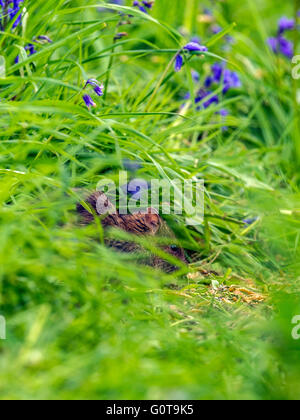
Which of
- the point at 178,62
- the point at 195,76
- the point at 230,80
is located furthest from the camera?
the point at 195,76

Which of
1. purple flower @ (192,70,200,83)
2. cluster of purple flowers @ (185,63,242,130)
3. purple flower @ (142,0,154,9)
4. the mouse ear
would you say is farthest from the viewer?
Answer: purple flower @ (192,70,200,83)

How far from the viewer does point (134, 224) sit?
8.09ft

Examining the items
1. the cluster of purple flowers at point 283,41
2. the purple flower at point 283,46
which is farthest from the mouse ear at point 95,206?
the purple flower at point 283,46

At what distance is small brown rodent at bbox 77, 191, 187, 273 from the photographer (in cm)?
232

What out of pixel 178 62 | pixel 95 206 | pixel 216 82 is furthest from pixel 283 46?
pixel 95 206

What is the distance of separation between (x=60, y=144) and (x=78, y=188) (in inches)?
8.3

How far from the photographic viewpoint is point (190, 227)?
9.49ft

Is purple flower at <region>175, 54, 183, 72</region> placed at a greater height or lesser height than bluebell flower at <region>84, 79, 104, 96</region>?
greater

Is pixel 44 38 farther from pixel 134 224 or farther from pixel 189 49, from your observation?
pixel 134 224

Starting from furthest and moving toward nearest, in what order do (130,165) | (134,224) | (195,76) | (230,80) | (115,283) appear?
(195,76), (230,80), (130,165), (134,224), (115,283)

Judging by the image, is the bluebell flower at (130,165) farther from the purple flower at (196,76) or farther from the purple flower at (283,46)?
the purple flower at (283,46)

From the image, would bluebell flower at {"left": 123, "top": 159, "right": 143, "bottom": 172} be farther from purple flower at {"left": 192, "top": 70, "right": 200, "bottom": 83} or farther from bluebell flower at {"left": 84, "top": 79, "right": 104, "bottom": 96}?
purple flower at {"left": 192, "top": 70, "right": 200, "bottom": 83}

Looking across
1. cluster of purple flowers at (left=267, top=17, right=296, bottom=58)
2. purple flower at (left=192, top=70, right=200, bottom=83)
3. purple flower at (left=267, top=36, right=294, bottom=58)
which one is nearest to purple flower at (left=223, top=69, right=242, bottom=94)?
purple flower at (left=192, top=70, right=200, bottom=83)
